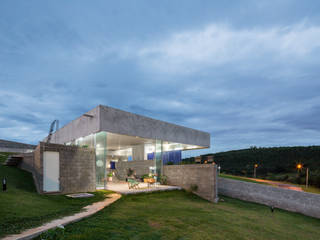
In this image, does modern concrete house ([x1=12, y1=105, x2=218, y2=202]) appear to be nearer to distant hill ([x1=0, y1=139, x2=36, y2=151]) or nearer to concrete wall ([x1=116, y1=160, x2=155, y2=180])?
concrete wall ([x1=116, y1=160, x2=155, y2=180])

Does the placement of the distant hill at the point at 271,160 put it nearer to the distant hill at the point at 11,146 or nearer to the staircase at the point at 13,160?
the distant hill at the point at 11,146

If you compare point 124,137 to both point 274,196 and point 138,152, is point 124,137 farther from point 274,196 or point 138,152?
point 274,196

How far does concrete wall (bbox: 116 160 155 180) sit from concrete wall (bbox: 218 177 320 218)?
6696 mm

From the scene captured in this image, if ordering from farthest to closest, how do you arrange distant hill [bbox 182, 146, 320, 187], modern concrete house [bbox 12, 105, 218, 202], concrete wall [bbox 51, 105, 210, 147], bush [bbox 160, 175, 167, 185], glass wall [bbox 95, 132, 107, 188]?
distant hill [bbox 182, 146, 320, 187] < bush [bbox 160, 175, 167, 185] < concrete wall [bbox 51, 105, 210, 147] < glass wall [bbox 95, 132, 107, 188] < modern concrete house [bbox 12, 105, 218, 202]

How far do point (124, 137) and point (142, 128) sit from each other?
1803mm

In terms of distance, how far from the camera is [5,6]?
13680 mm

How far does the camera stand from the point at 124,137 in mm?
16109

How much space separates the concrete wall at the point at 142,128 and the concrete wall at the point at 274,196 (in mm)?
5394

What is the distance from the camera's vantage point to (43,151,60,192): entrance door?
1015 centimetres

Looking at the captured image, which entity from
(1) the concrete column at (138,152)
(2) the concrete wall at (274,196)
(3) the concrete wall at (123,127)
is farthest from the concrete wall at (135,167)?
(2) the concrete wall at (274,196)

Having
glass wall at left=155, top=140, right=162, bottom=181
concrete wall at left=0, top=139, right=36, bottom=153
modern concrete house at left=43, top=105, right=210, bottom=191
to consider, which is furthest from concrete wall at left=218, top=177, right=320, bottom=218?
concrete wall at left=0, top=139, right=36, bottom=153

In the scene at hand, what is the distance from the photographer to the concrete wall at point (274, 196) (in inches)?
521

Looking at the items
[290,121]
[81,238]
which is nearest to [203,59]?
[81,238]

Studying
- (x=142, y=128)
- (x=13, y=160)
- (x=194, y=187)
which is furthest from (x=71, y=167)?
(x=194, y=187)
